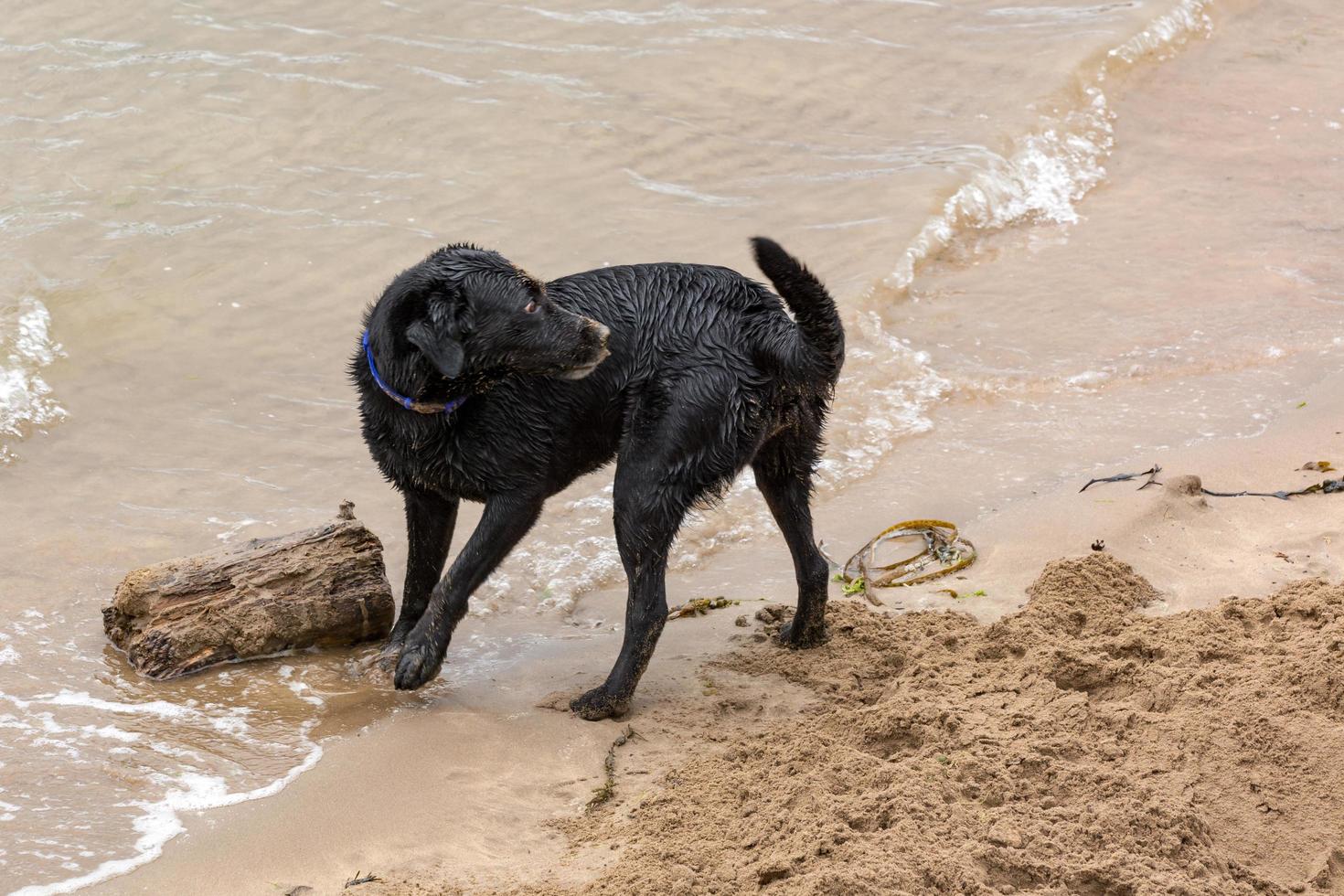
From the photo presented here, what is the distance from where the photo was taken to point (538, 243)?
9.42 metres

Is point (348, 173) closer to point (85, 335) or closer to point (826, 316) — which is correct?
point (85, 335)

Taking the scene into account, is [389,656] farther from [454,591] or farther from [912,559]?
[912,559]

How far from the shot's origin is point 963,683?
15.3ft

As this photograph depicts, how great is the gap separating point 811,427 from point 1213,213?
6.50m

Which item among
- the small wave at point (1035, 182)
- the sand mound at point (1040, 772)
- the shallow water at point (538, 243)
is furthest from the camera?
the small wave at point (1035, 182)

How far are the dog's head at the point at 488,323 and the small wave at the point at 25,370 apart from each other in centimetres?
337

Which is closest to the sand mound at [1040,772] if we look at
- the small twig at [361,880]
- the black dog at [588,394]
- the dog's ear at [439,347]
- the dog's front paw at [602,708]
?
the dog's front paw at [602,708]

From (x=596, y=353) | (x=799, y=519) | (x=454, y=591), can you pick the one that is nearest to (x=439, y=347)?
(x=596, y=353)

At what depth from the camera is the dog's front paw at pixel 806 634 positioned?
538 centimetres

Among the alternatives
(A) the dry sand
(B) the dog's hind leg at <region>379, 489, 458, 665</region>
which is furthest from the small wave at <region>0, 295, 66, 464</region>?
(A) the dry sand

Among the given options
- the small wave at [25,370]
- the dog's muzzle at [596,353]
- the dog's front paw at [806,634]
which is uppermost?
the dog's muzzle at [596,353]

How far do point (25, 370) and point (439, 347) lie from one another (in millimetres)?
4150

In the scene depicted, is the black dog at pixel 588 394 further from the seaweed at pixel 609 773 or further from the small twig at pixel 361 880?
the small twig at pixel 361 880

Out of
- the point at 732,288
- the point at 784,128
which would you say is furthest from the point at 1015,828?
the point at 784,128
